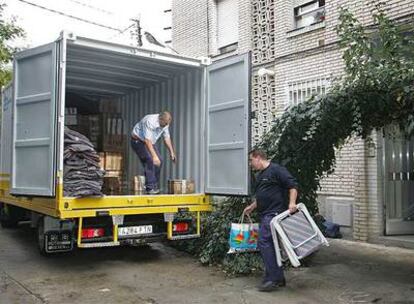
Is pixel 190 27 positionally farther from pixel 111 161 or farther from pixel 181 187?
pixel 181 187

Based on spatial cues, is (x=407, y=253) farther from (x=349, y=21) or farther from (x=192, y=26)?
(x=192, y=26)

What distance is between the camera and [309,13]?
11133mm

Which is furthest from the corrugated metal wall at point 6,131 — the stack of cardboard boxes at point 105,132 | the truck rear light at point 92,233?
the truck rear light at point 92,233

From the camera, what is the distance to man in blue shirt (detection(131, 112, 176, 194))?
8.51 meters

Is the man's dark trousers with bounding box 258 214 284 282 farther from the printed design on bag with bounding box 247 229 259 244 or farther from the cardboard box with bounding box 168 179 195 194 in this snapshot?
the cardboard box with bounding box 168 179 195 194

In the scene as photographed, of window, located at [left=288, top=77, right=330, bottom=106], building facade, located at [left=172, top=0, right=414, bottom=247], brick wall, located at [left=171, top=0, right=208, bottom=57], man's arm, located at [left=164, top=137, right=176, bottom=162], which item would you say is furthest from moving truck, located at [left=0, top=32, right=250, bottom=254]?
brick wall, located at [left=171, top=0, right=208, bottom=57]

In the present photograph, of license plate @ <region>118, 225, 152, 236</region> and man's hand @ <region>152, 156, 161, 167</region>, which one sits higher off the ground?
man's hand @ <region>152, 156, 161, 167</region>

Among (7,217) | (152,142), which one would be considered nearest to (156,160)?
(152,142)

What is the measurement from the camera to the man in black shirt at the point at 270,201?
20.0 feet

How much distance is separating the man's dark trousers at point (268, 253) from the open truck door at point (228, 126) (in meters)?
0.94

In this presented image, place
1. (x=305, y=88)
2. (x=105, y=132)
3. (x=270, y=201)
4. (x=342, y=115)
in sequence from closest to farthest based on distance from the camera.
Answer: (x=270, y=201) → (x=342, y=115) → (x=105, y=132) → (x=305, y=88)

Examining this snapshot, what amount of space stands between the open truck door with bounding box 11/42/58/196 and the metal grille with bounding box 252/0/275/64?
6.29 m

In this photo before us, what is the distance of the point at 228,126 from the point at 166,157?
225 cm

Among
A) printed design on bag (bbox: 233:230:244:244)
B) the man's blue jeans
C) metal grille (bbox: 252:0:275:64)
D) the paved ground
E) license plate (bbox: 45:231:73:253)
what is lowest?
the paved ground
